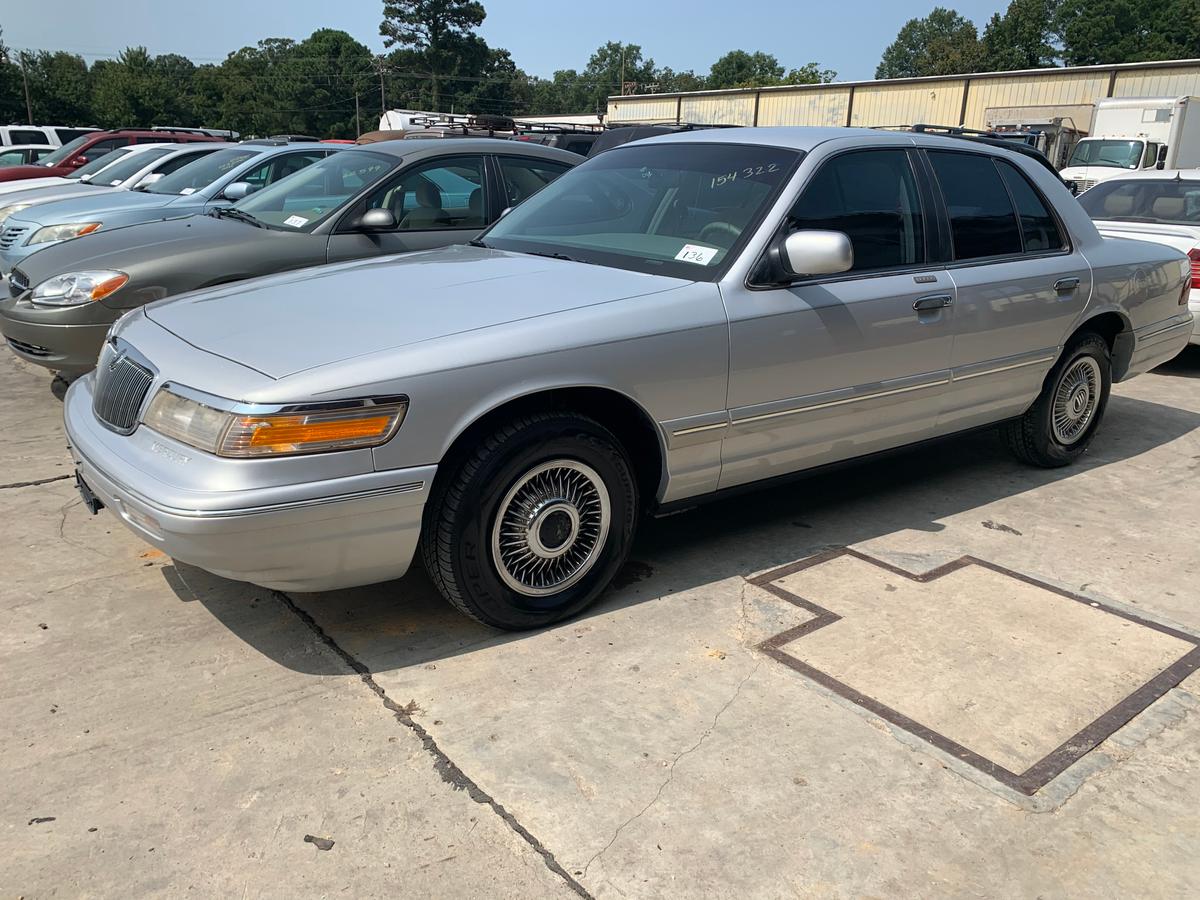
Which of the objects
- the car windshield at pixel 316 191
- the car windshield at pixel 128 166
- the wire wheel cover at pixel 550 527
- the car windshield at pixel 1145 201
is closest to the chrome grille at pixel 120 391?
the wire wheel cover at pixel 550 527

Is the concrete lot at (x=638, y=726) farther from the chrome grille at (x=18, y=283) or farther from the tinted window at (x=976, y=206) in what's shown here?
the chrome grille at (x=18, y=283)

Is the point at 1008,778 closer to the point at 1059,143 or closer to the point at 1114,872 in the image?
the point at 1114,872

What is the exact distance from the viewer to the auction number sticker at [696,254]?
372 centimetres

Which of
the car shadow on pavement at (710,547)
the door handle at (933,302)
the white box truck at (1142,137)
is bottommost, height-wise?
the car shadow on pavement at (710,547)

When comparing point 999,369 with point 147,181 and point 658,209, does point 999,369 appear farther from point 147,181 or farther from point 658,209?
point 147,181

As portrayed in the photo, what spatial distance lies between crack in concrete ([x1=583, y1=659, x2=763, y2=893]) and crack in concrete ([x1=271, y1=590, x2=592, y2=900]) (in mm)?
88

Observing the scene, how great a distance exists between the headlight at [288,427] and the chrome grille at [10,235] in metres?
6.77

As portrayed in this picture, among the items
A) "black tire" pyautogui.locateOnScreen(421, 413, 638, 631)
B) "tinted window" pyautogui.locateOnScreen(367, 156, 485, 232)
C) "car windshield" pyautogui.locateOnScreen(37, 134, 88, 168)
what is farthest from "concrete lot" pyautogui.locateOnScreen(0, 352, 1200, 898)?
"car windshield" pyautogui.locateOnScreen(37, 134, 88, 168)

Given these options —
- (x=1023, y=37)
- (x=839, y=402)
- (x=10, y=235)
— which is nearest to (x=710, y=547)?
(x=839, y=402)

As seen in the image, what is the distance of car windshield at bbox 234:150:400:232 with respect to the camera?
580 centimetres

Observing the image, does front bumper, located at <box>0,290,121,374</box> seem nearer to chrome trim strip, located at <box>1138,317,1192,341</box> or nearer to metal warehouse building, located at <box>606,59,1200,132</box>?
chrome trim strip, located at <box>1138,317,1192,341</box>

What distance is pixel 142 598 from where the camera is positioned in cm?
357

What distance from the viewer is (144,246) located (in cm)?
552

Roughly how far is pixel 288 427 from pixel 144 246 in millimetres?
3427
